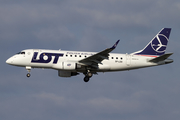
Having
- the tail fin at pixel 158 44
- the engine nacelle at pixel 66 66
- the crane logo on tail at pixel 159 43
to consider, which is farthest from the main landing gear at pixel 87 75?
the crane logo on tail at pixel 159 43

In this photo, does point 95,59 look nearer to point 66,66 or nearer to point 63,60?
point 66,66

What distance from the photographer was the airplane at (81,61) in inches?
1969

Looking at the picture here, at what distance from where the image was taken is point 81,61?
5025 centimetres

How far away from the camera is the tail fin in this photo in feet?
181

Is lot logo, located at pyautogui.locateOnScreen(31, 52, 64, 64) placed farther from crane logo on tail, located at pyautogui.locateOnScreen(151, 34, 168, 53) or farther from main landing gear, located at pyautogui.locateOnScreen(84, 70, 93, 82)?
crane logo on tail, located at pyautogui.locateOnScreen(151, 34, 168, 53)

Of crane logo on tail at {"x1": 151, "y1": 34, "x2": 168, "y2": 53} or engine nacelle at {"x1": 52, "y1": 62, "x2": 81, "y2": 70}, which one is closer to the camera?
engine nacelle at {"x1": 52, "y1": 62, "x2": 81, "y2": 70}

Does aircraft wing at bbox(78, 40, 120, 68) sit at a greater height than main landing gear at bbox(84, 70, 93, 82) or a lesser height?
greater

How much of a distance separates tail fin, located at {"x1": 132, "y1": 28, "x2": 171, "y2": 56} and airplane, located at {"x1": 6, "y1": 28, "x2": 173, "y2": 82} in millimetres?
1047

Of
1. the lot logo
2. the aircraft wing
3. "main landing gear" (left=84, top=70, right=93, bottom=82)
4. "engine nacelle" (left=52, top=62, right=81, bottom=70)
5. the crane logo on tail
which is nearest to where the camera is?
the aircraft wing

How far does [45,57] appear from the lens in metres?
50.4

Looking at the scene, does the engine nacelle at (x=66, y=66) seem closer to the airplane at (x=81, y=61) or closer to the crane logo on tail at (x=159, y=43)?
the airplane at (x=81, y=61)

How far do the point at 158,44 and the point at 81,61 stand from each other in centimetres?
1362

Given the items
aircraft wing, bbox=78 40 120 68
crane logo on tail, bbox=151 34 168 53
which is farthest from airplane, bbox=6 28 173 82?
crane logo on tail, bbox=151 34 168 53

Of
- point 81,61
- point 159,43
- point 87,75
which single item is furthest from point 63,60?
point 159,43
